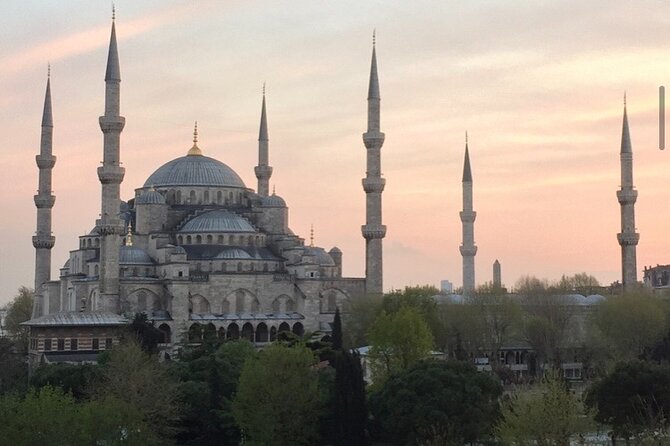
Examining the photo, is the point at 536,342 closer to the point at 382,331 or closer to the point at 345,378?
the point at 382,331

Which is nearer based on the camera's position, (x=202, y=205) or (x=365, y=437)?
(x=365, y=437)

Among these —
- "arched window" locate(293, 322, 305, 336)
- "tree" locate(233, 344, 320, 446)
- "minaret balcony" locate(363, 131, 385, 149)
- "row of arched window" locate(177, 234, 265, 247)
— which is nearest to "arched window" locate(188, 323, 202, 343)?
"arched window" locate(293, 322, 305, 336)

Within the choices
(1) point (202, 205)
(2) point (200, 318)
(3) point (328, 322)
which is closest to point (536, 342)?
(3) point (328, 322)

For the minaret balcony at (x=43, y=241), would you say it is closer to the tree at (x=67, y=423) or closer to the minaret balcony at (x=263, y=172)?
the minaret balcony at (x=263, y=172)

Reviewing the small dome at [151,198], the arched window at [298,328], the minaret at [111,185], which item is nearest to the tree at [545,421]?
the minaret at [111,185]

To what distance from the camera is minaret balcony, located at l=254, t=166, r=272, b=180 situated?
6650cm

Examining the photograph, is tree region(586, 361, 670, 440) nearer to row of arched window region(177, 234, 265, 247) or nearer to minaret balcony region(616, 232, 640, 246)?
minaret balcony region(616, 232, 640, 246)

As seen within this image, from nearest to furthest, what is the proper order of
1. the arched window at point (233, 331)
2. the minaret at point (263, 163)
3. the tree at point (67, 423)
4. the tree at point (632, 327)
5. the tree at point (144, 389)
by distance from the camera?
the tree at point (67, 423), the tree at point (144, 389), the tree at point (632, 327), the arched window at point (233, 331), the minaret at point (263, 163)

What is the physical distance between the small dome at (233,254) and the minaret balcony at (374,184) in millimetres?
6256

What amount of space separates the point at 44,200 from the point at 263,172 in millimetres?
11235

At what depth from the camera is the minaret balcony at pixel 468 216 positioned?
6419 centimetres

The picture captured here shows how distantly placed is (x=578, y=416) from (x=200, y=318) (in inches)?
1144

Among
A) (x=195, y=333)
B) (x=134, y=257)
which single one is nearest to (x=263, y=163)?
(x=134, y=257)

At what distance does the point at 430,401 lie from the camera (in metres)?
32.1
